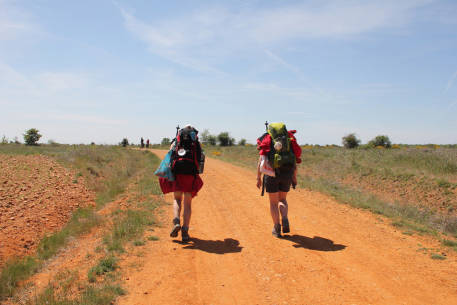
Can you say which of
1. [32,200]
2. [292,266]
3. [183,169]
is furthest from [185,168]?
[32,200]

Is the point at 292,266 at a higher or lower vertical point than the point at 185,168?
lower

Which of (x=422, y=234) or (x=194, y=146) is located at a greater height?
(x=194, y=146)

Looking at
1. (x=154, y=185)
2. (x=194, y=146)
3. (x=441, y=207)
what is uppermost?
(x=194, y=146)

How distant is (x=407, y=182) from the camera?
18906 millimetres

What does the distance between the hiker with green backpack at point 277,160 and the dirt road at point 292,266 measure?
31.4 inches

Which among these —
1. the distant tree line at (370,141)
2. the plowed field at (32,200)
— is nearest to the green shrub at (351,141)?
the distant tree line at (370,141)

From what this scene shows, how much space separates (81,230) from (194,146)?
554cm

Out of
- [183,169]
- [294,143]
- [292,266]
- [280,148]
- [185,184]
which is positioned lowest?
[292,266]

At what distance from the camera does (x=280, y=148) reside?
231 inches

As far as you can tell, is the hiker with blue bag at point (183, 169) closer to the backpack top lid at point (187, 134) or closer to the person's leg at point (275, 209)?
the backpack top lid at point (187, 134)

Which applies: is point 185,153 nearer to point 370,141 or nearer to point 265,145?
point 265,145

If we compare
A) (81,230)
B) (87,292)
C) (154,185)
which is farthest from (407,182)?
(87,292)

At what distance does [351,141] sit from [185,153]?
154ft

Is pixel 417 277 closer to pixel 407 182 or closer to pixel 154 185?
pixel 154 185
